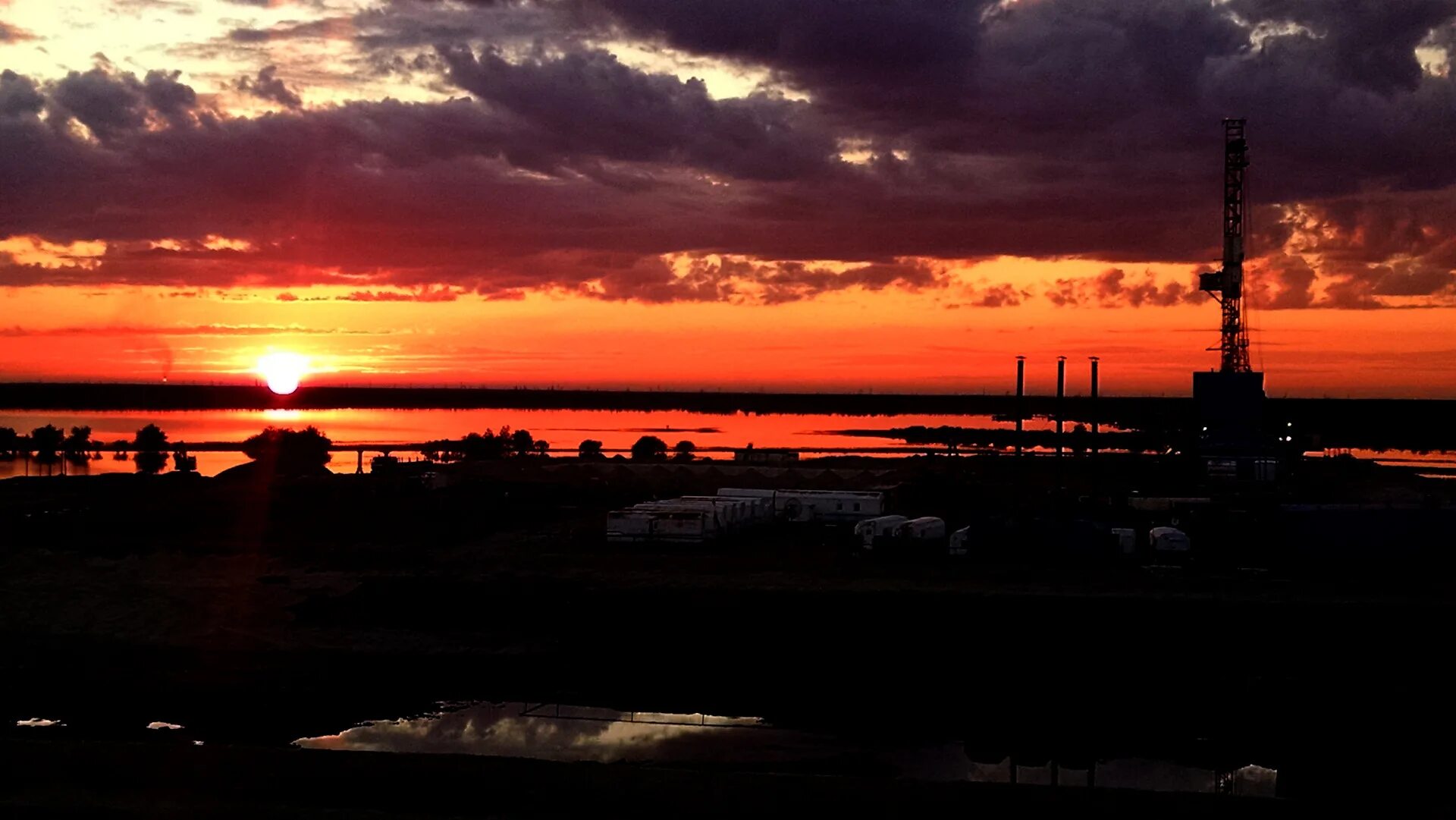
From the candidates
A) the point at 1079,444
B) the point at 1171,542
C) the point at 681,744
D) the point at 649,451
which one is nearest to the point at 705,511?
the point at 1171,542

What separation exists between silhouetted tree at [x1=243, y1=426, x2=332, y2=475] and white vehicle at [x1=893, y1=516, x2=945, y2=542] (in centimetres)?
4432

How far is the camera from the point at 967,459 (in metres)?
80.6

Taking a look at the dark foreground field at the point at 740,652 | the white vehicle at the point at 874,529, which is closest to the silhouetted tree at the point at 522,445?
the dark foreground field at the point at 740,652

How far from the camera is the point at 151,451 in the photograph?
90.4 m

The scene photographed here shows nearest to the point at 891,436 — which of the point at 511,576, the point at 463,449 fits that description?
the point at 463,449

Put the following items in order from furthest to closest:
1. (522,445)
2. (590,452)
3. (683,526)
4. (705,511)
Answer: (522,445)
(590,452)
(705,511)
(683,526)

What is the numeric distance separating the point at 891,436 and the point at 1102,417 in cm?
5779

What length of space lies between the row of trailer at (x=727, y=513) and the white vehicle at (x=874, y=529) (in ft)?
17.1

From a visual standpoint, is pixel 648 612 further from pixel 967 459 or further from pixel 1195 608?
pixel 967 459

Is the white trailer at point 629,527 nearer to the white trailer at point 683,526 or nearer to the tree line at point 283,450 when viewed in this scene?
the white trailer at point 683,526

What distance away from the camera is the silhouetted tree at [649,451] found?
286ft

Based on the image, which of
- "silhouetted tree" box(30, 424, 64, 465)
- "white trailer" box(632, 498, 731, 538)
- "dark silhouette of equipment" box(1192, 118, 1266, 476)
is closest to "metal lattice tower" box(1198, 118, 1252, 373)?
"dark silhouette of equipment" box(1192, 118, 1266, 476)

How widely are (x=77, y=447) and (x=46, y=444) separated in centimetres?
445

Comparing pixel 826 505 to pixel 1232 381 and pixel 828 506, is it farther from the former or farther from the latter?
pixel 1232 381
